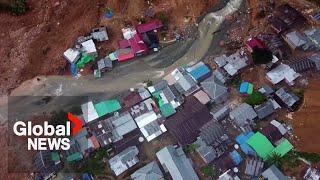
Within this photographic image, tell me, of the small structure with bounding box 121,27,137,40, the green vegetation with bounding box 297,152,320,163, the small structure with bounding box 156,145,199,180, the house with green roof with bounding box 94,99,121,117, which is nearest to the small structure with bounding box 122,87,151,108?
the house with green roof with bounding box 94,99,121,117

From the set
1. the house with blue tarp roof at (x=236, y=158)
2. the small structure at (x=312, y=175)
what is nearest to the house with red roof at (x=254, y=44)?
the house with blue tarp roof at (x=236, y=158)

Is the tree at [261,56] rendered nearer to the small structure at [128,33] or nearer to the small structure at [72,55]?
the small structure at [128,33]

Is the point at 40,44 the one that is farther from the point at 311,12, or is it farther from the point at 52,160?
the point at 311,12

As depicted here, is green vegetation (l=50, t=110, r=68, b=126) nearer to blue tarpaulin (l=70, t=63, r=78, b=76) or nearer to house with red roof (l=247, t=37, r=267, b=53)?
blue tarpaulin (l=70, t=63, r=78, b=76)

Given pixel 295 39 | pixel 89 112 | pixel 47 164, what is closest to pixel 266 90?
pixel 295 39

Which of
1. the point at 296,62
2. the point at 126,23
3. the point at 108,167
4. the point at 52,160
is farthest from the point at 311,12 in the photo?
the point at 52,160

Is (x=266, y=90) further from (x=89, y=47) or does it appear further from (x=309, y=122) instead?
(x=89, y=47)
